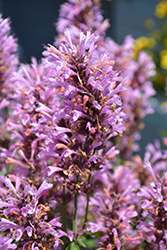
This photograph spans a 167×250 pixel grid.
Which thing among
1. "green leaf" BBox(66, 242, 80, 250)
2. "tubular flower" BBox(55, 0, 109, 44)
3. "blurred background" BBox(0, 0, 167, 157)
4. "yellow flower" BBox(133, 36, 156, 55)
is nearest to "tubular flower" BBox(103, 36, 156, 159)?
"tubular flower" BBox(55, 0, 109, 44)

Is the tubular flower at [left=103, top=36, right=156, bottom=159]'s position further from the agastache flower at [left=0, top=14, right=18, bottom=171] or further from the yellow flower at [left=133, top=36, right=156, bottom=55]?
the yellow flower at [left=133, top=36, right=156, bottom=55]

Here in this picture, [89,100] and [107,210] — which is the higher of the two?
[89,100]

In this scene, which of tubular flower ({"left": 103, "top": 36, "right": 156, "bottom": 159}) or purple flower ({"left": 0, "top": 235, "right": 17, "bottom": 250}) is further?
tubular flower ({"left": 103, "top": 36, "right": 156, "bottom": 159})

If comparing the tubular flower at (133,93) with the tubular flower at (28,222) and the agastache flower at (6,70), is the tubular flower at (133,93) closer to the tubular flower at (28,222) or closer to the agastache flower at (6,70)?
the agastache flower at (6,70)

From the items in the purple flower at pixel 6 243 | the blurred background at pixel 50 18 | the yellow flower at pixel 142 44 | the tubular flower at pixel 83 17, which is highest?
the blurred background at pixel 50 18

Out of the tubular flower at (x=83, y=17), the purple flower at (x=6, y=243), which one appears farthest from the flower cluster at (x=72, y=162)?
the tubular flower at (x=83, y=17)

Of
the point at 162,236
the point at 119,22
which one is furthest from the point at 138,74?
the point at 119,22

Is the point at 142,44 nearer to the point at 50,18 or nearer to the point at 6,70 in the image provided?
the point at 6,70

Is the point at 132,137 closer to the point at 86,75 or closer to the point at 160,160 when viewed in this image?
the point at 160,160
